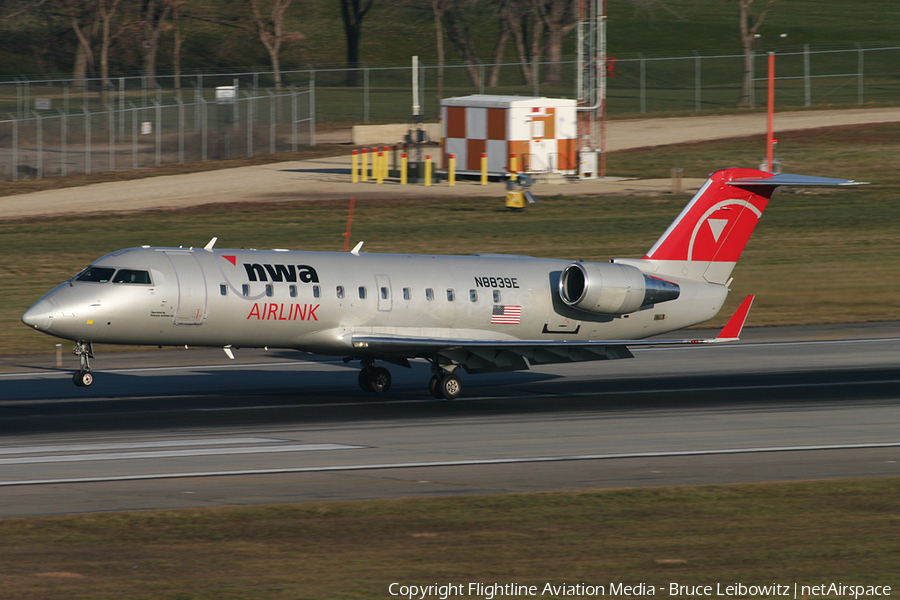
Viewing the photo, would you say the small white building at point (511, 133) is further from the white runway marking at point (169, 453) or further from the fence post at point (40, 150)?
the white runway marking at point (169, 453)

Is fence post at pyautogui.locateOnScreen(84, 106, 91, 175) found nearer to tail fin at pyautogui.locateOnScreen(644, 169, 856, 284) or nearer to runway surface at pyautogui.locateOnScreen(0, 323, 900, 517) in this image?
runway surface at pyautogui.locateOnScreen(0, 323, 900, 517)

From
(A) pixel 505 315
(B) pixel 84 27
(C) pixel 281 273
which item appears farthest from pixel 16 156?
→ (B) pixel 84 27

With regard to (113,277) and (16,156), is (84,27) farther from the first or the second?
(113,277)

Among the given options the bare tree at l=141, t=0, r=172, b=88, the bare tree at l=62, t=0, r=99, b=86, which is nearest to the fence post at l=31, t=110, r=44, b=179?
the bare tree at l=141, t=0, r=172, b=88

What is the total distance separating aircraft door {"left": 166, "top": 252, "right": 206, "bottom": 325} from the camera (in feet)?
78.9

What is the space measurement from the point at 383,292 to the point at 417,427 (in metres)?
3.90

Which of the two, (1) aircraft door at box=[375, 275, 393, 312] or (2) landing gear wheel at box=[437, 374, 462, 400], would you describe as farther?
(2) landing gear wheel at box=[437, 374, 462, 400]

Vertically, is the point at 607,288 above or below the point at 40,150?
below

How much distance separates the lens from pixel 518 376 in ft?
98.6

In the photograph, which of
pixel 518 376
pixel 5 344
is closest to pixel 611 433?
pixel 518 376

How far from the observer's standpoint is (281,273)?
24.9m

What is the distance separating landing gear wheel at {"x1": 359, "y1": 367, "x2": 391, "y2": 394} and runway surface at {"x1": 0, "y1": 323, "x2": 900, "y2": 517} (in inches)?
15.3

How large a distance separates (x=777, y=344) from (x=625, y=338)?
24.8 ft

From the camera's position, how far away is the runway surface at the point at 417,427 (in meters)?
18.4
